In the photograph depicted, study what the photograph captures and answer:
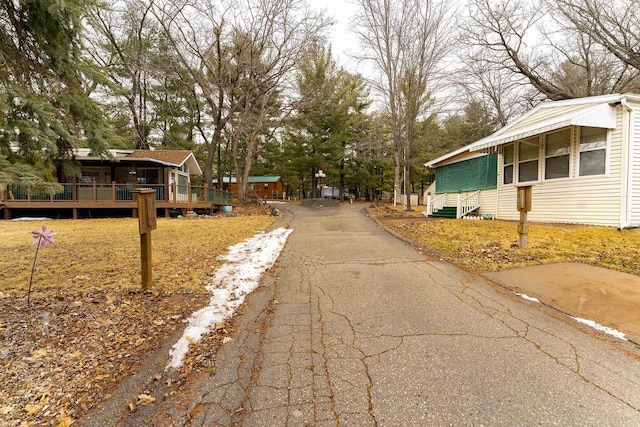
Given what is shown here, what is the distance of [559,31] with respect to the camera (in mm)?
15000

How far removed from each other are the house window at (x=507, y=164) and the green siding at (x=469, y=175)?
1.73 feet

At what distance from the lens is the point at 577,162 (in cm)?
863

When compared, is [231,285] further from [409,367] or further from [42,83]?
[42,83]

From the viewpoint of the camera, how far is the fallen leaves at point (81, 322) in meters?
2.08

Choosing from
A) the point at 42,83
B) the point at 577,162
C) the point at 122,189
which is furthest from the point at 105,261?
the point at 577,162

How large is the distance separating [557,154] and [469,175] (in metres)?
5.06

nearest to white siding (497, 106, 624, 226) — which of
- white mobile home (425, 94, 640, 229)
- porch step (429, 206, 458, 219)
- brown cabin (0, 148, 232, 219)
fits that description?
white mobile home (425, 94, 640, 229)

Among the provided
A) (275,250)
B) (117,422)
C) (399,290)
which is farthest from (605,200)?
(117,422)

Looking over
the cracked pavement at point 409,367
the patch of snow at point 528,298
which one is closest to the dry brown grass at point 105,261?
the cracked pavement at point 409,367

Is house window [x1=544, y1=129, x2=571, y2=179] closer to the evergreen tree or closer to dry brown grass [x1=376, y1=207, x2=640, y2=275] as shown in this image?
dry brown grass [x1=376, y1=207, x2=640, y2=275]

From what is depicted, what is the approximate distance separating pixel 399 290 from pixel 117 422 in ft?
10.8

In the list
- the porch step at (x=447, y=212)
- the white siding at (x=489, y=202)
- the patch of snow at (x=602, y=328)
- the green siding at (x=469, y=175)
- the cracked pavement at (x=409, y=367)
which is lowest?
the cracked pavement at (x=409, y=367)

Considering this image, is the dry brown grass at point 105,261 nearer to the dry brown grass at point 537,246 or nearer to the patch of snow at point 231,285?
the patch of snow at point 231,285

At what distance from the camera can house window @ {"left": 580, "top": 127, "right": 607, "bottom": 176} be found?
26.4 feet
